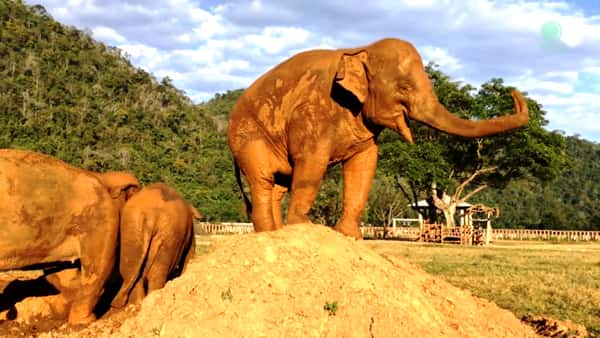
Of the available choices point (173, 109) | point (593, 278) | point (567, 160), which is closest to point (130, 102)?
point (173, 109)

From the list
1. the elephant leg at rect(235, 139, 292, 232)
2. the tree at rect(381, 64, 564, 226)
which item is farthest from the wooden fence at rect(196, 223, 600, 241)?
the elephant leg at rect(235, 139, 292, 232)

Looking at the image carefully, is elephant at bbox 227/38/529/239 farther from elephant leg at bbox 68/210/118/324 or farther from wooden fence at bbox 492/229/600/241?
wooden fence at bbox 492/229/600/241

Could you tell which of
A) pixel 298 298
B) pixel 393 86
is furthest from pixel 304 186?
pixel 298 298

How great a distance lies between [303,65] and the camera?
263 inches

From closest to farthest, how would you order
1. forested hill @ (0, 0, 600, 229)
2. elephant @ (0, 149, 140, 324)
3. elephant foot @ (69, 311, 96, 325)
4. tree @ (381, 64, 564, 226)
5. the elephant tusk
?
elephant @ (0, 149, 140, 324)
the elephant tusk
elephant foot @ (69, 311, 96, 325)
tree @ (381, 64, 564, 226)
forested hill @ (0, 0, 600, 229)

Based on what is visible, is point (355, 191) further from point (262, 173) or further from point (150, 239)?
point (150, 239)

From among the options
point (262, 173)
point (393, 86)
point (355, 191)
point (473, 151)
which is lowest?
point (355, 191)

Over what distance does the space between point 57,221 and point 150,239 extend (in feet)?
3.87

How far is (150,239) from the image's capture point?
7.12m

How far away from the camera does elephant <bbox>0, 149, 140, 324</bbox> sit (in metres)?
5.95

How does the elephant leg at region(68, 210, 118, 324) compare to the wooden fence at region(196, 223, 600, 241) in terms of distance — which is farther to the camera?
the wooden fence at region(196, 223, 600, 241)

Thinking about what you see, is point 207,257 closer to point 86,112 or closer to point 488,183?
point 488,183

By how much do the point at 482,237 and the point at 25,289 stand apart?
30404mm

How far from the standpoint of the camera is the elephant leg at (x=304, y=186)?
Result: 6324mm
